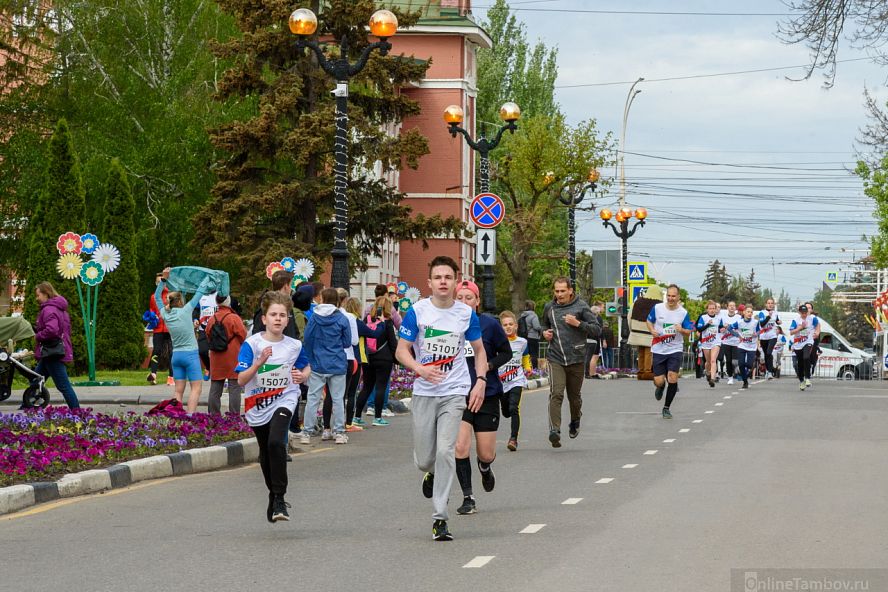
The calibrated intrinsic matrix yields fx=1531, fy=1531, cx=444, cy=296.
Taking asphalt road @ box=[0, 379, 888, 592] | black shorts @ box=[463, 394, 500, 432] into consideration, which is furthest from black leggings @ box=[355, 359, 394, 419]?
black shorts @ box=[463, 394, 500, 432]

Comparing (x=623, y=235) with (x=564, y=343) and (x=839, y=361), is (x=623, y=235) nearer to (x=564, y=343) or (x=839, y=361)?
(x=839, y=361)

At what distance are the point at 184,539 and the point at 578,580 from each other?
3.04m

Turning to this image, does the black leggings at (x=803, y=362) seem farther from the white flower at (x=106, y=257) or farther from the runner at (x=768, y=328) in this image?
the white flower at (x=106, y=257)

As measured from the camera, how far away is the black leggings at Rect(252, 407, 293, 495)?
10523 mm

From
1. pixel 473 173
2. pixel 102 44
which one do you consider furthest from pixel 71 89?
pixel 473 173

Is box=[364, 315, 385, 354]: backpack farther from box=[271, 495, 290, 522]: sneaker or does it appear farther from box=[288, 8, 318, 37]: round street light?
box=[271, 495, 290, 522]: sneaker

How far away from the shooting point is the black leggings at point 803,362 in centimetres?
3434

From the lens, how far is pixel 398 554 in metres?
9.23

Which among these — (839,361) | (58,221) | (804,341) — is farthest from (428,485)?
(839,361)

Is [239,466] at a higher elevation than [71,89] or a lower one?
lower

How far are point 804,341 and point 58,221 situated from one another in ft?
56.8

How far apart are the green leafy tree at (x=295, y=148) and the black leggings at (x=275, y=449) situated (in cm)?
2786

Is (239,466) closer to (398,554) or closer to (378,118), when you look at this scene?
(398,554)

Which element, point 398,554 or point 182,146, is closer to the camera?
point 398,554
